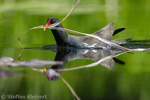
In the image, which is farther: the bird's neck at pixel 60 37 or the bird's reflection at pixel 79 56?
the bird's neck at pixel 60 37

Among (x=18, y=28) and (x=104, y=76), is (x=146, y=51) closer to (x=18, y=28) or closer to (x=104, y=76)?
(x=104, y=76)

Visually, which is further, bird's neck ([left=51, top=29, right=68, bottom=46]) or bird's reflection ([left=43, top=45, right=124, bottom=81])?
bird's neck ([left=51, top=29, right=68, bottom=46])

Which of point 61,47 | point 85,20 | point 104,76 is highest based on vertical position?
point 104,76

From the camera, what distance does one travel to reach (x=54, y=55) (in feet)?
16.4

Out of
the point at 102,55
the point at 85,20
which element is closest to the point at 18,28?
the point at 85,20

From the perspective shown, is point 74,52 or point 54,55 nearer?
point 54,55

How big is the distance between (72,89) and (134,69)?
1.13 meters

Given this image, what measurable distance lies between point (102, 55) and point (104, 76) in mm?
1315

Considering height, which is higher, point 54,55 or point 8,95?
point 8,95

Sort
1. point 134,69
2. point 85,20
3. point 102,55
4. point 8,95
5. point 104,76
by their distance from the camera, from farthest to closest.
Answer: point 85,20
point 102,55
point 134,69
point 104,76
point 8,95

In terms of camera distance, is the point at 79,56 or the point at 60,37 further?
the point at 60,37

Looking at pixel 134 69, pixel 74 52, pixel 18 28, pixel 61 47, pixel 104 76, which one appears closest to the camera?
pixel 104 76

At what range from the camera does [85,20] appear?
1010cm

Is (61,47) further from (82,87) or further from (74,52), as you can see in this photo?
(82,87)
